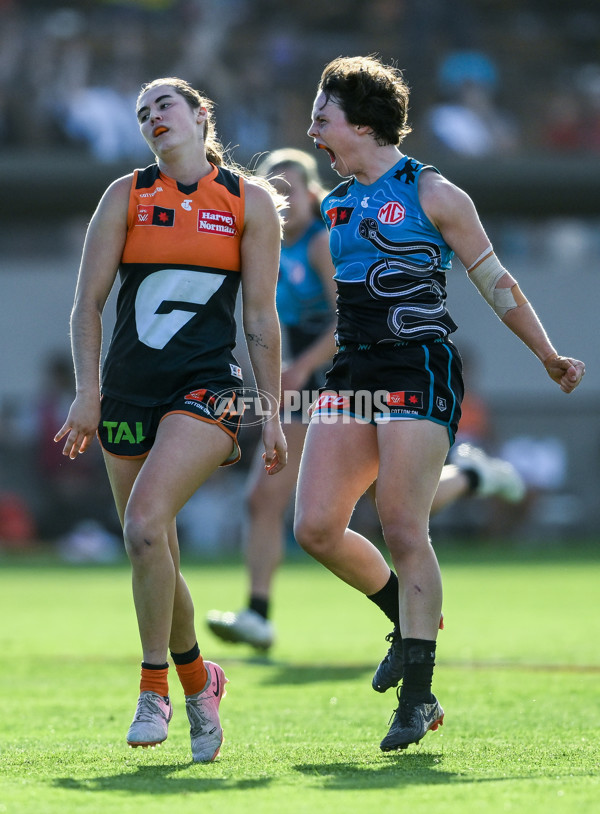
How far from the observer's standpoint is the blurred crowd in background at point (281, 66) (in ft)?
56.2

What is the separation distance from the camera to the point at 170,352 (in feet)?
14.1

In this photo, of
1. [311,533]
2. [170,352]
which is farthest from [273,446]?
[170,352]

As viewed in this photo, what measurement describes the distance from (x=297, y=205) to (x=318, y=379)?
1.00 metres

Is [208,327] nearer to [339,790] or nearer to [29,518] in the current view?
[339,790]

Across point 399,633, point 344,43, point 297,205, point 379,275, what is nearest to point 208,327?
point 379,275

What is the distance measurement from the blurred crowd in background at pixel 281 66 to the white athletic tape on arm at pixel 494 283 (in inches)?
480

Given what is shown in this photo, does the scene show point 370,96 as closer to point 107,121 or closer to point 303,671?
point 303,671

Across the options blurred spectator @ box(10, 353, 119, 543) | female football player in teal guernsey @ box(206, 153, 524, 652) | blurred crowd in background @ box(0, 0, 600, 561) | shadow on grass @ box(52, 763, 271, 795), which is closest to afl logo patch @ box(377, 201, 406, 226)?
shadow on grass @ box(52, 763, 271, 795)

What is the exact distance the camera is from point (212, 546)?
16.3 meters

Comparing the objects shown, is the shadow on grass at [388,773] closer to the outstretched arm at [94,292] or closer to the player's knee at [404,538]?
the player's knee at [404,538]

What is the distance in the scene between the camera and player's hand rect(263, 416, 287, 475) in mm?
4391

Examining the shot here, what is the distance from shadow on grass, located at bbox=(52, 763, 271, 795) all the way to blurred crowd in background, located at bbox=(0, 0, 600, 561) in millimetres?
11436

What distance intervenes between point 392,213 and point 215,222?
0.62 m

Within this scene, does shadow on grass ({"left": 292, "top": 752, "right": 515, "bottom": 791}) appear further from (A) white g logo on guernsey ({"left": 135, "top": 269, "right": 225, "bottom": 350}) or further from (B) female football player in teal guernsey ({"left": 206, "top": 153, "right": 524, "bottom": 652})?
(B) female football player in teal guernsey ({"left": 206, "top": 153, "right": 524, "bottom": 652})
